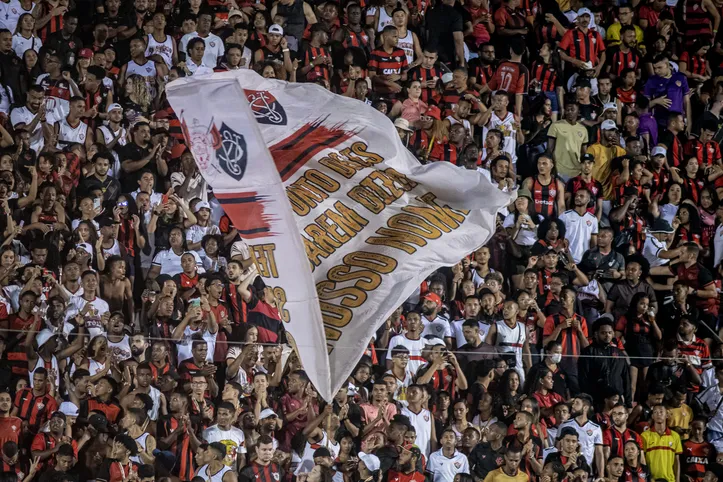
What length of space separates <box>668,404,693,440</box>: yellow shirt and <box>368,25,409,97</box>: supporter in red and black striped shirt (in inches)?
155

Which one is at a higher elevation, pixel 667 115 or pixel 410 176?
pixel 410 176

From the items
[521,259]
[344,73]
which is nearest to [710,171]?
[521,259]

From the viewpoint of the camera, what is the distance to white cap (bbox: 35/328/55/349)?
33.8 feet

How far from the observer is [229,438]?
402 inches

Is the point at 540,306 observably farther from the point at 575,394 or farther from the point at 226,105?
the point at 226,105

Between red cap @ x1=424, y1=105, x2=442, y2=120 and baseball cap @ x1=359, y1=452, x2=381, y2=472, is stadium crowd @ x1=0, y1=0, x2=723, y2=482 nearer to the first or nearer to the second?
baseball cap @ x1=359, y1=452, x2=381, y2=472

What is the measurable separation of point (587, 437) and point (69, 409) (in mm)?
4217

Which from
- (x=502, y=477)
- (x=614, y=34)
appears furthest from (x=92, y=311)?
(x=614, y=34)

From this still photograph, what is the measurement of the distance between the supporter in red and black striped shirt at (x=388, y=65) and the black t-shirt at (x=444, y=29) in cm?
62

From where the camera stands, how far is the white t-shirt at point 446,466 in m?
10.7

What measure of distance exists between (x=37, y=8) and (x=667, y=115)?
661 centimetres

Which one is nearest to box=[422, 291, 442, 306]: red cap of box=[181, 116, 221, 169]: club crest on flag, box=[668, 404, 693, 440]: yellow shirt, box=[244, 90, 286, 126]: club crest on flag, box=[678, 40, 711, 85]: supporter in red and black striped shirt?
box=[668, 404, 693, 440]: yellow shirt

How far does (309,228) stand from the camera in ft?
24.7

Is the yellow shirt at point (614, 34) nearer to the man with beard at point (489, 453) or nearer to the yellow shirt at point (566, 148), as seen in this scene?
the yellow shirt at point (566, 148)
